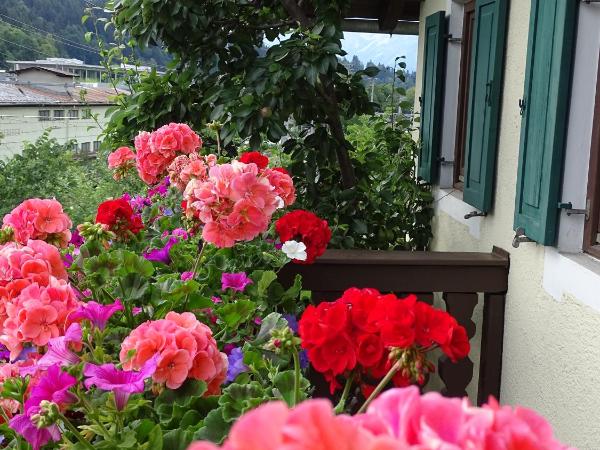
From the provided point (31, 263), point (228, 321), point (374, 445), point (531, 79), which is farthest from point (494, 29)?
point (374, 445)

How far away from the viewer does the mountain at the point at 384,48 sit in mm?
5192

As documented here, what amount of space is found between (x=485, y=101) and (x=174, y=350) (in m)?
2.53

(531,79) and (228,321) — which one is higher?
(531,79)

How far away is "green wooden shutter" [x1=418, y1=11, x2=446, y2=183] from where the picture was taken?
13.8ft

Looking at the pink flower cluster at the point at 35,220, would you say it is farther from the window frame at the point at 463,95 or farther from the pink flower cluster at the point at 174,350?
the window frame at the point at 463,95

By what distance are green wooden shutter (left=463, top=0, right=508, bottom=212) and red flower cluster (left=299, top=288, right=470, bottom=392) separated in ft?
7.50

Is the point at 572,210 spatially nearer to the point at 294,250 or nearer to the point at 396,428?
the point at 294,250

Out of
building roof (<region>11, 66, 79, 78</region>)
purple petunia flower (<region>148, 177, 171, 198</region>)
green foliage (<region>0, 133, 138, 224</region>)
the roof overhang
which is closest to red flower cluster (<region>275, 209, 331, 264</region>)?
purple petunia flower (<region>148, 177, 171, 198</region>)

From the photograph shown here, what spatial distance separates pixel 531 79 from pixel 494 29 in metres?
0.59

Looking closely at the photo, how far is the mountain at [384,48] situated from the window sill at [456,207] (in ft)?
3.66

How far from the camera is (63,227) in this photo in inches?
64.8

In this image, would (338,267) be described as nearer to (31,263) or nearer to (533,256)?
(533,256)

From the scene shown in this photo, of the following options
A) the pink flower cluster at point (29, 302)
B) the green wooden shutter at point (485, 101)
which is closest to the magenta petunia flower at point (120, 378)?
the pink flower cluster at point (29, 302)

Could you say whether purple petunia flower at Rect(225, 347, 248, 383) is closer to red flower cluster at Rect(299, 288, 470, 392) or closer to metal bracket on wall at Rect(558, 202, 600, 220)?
red flower cluster at Rect(299, 288, 470, 392)
